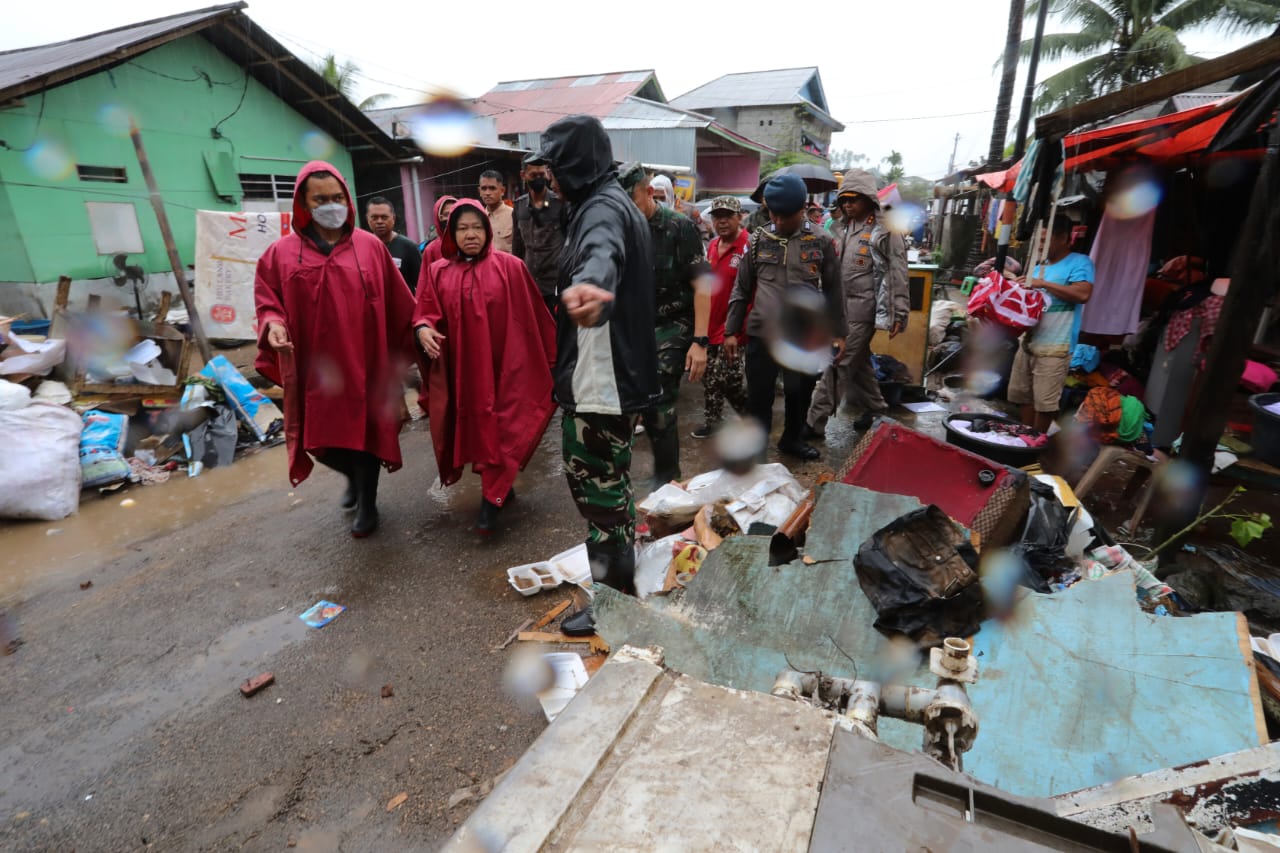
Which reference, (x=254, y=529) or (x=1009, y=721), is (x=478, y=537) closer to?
(x=254, y=529)

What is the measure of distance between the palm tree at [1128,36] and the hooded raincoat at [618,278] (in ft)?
60.0

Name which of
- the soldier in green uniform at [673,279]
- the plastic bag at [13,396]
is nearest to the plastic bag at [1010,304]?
the soldier in green uniform at [673,279]

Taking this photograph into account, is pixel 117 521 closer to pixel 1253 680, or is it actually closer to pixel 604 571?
pixel 604 571

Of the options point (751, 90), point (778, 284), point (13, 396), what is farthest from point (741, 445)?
point (751, 90)

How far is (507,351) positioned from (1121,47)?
2229 cm

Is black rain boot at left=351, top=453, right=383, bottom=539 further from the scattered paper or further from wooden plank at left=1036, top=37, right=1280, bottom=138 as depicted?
wooden plank at left=1036, top=37, right=1280, bottom=138

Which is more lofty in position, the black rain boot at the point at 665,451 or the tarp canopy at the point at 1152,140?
the tarp canopy at the point at 1152,140

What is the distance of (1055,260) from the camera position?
4379 mm

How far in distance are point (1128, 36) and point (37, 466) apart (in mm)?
24437

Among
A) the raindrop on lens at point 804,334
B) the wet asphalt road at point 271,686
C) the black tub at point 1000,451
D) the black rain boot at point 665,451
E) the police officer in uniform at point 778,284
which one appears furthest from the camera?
the raindrop on lens at point 804,334

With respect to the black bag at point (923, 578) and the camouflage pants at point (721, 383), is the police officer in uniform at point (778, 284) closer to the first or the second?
the camouflage pants at point (721, 383)

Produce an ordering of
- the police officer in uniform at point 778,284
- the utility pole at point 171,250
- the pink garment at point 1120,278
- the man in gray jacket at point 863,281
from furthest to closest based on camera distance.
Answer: the utility pole at point 171,250 < the pink garment at point 1120,278 < the man in gray jacket at point 863,281 < the police officer in uniform at point 778,284

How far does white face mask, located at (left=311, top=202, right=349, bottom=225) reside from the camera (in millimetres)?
3244

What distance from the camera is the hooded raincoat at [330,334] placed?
328 cm
